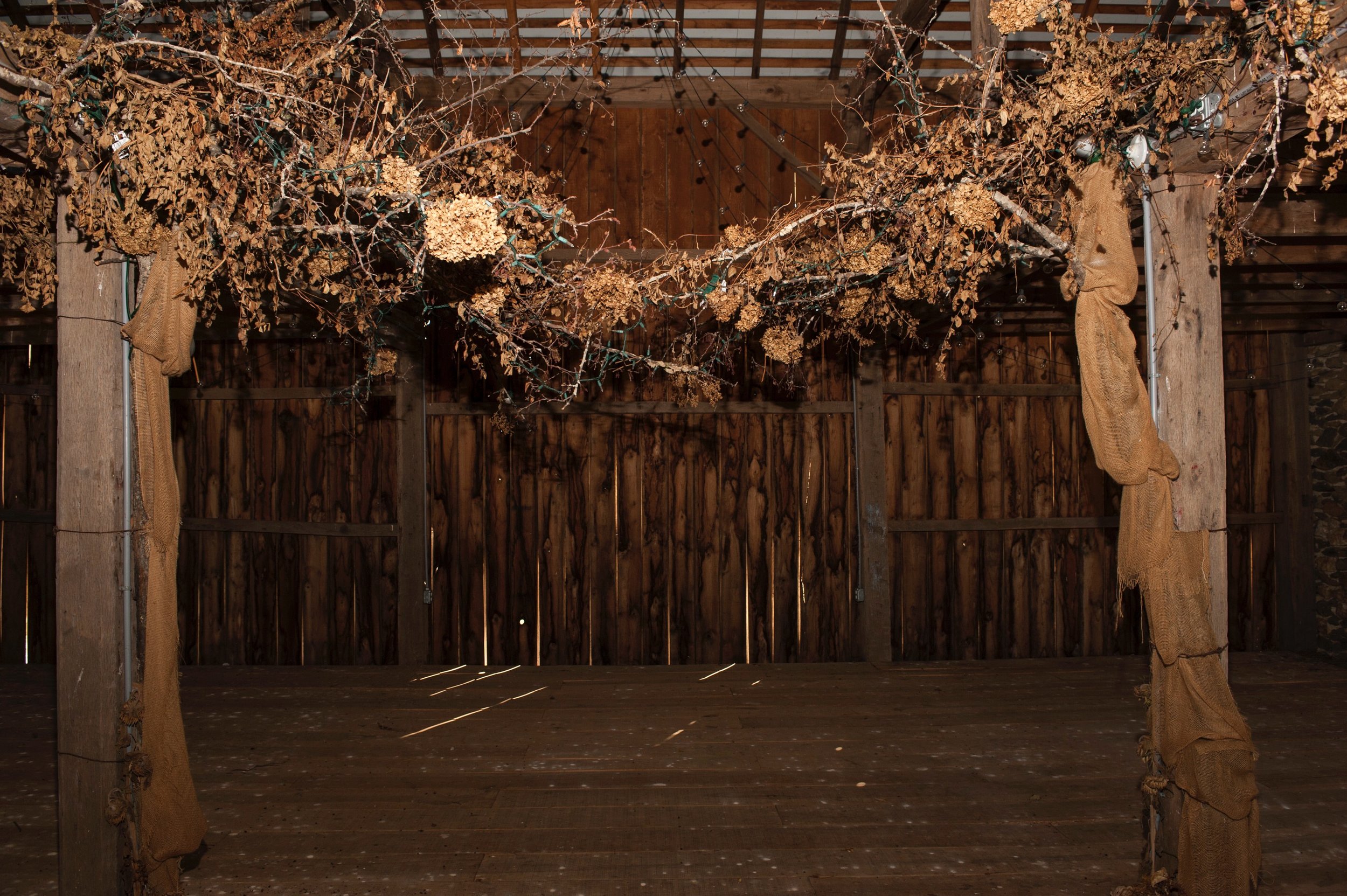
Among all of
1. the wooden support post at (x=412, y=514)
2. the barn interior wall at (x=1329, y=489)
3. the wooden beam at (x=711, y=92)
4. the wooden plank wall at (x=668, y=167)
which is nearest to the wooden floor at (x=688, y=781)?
the wooden support post at (x=412, y=514)

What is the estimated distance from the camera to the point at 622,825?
3.74 meters

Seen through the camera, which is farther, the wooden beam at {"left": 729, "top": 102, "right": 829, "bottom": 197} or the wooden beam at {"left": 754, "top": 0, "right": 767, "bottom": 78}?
the wooden beam at {"left": 729, "top": 102, "right": 829, "bottom": 197}

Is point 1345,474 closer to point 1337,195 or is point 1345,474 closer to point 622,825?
point 1337,195

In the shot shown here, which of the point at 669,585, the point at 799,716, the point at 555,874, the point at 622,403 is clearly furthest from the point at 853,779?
the point at 622,403

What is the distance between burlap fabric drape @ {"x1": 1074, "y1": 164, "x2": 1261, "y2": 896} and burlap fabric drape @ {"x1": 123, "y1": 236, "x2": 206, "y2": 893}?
3.04 metres

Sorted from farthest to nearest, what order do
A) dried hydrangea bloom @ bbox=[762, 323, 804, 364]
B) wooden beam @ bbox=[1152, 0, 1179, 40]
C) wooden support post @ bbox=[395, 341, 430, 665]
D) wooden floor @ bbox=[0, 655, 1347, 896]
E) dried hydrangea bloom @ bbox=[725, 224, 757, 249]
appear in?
wooden support post @ bbox=[395, 341, 430, 665] → wooden beam @ bbox=[1152, 0, 1179, 40] → dried hydrangea bloom @ bbox=[762, 323, 804, 364] → dried hydrangea bloom @ bbox=[725, 224, 757, 249] → wooden floor @ bbox=[0, 655, 1347, 896]

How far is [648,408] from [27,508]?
4.82 m

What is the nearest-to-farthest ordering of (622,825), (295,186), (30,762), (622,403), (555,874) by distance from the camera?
1. (295,186)
2. (555,874)
3. (622,825)
4. (30,762)
5. (622,403)

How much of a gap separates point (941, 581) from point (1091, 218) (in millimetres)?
4309

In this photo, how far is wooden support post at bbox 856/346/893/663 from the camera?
665 centimetres

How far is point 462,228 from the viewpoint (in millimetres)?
2928

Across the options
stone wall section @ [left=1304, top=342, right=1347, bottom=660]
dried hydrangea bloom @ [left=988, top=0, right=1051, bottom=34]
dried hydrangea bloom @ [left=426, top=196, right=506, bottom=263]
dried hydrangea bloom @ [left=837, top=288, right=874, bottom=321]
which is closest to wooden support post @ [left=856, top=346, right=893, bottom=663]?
dried hydrangea bloom @ [left=837, top=288, right=874, bottom=321]

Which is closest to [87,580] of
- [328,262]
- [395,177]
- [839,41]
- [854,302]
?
[328,262]

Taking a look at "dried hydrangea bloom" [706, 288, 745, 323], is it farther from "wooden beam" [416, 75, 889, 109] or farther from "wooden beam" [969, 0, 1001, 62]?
"wooden beam" [416, 75, 889, 109]
